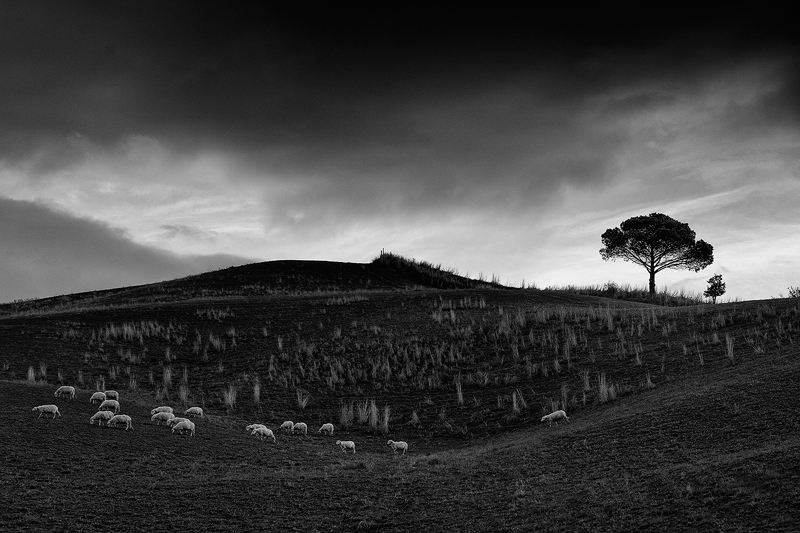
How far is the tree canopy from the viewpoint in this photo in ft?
213

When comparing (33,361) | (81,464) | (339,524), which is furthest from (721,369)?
(33,361)

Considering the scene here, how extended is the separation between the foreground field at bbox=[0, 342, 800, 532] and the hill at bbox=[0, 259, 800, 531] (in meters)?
0.07

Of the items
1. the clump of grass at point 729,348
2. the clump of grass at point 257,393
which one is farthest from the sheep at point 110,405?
the clump of grass at point 729,348

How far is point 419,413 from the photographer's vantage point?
2500 centimetres

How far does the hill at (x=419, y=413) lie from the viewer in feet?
40.4

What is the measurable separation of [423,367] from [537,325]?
26.6 ft

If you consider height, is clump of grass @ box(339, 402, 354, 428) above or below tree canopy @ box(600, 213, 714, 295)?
below

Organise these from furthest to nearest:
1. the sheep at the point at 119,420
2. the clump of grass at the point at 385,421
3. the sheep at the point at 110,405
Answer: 1. the clump of grass at the point at 385,421
2. the sheep at the point at 110,405
3. the sheep at the point at 119,420

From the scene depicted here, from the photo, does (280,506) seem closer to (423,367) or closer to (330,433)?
(330,433)

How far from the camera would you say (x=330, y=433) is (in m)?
22.5

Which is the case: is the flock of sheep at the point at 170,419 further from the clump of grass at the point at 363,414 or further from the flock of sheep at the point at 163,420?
the clump of grass at the point at 363,414

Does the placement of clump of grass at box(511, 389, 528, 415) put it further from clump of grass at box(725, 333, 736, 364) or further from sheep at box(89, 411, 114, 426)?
sheep at box(89, 411, 114, 426)

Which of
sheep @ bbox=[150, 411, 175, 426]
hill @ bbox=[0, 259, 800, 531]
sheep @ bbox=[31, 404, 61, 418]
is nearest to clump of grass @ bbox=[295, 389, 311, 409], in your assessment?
hill @ bbox=[0, 259, 800, 531]

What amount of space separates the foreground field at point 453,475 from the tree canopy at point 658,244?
1881 inches
